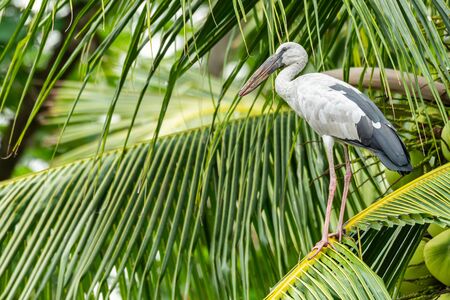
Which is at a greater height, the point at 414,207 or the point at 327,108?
the point at 327,108

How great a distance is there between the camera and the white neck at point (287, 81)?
2.52m

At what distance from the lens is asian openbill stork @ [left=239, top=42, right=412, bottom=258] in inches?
89.4

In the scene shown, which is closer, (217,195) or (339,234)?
(339,234)

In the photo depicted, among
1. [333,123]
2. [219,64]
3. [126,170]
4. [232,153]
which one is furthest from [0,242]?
[219,64]

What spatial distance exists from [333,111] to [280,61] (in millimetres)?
203

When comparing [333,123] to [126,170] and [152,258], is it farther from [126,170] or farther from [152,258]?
[126,170]

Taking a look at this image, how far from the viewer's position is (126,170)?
3266mm

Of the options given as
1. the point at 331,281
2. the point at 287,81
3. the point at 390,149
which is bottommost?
the point at 331,281

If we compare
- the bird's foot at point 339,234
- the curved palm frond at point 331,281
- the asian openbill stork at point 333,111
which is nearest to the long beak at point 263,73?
the asian openbill stork at point 333,111

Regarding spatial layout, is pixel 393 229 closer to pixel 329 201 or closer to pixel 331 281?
pixel 329 201

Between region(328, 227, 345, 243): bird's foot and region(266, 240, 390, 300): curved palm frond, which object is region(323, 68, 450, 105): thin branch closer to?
region(328, 227, 345, 243): bird's foot

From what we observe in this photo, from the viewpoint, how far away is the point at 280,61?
2.51 metres

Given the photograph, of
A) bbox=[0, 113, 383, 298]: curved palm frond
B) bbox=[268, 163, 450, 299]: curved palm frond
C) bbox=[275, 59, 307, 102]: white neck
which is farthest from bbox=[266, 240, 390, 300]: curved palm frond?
bbox=[0, 113, 383, 298]: curved palm frond

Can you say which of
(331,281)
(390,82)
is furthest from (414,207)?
(390,82)
